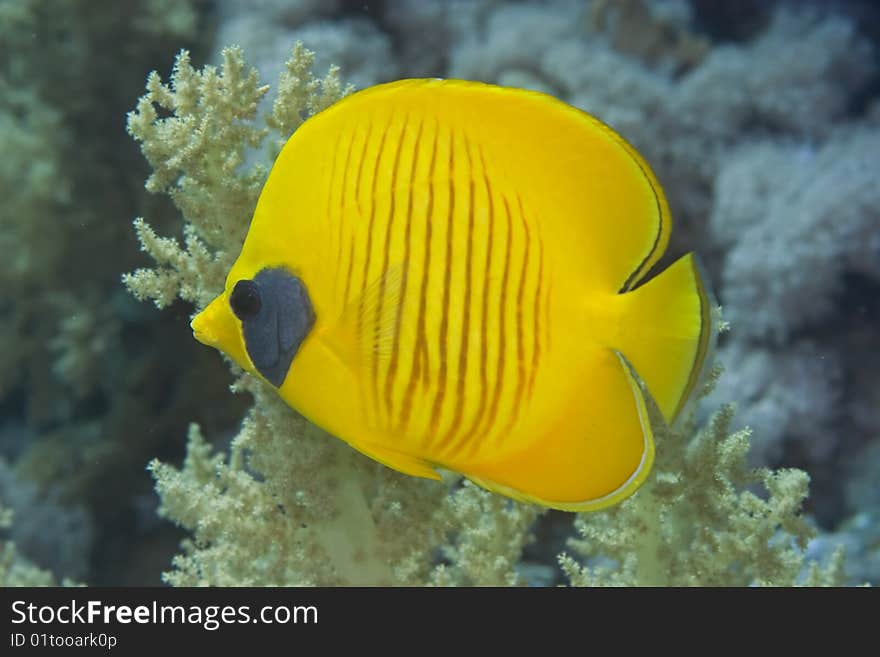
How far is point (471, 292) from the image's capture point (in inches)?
34.7

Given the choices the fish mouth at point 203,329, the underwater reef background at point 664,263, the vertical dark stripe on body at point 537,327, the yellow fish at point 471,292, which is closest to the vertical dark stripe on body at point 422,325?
the yellow fish at point 471,292

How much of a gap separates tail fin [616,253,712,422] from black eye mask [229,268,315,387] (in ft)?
1.13

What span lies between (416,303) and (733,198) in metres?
1.92

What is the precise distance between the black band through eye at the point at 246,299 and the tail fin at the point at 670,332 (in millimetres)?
394

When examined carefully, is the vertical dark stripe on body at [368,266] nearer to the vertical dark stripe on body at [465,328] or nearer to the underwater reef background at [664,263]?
the vertical dark stripe on body at [465,328]

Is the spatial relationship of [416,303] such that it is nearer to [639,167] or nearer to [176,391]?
[639,167]

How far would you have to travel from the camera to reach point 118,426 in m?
2.94

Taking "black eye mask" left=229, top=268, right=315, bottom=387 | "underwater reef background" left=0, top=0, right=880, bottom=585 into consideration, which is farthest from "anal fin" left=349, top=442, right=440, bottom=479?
"underwater reef background" left=0, top=0, right=880, bottom=585

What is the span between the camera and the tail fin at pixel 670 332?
85cm

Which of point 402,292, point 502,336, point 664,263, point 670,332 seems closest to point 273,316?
point 402,292

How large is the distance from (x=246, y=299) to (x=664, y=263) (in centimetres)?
183

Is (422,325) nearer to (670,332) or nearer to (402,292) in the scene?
(402,292)

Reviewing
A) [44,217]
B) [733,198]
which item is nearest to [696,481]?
[733,198]

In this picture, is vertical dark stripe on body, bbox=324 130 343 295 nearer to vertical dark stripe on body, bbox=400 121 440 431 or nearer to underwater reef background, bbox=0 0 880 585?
vertical dark stripe on body, bbox=400 121 440 431
